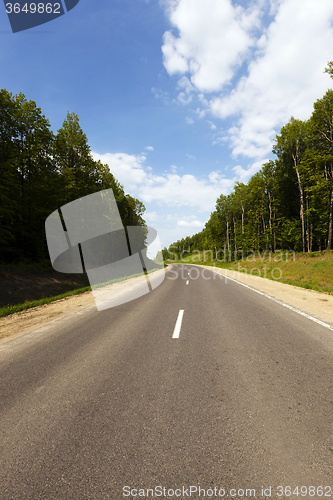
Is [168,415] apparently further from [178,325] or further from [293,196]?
[293,196]

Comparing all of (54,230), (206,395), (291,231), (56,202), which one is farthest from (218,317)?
(291,231)

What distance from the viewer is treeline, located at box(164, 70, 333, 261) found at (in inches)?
906

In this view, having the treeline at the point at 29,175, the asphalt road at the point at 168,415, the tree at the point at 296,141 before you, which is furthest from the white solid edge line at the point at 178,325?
the tree at the point at 296,141

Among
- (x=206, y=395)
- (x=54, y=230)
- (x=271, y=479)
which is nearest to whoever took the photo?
(x=271, y=479)

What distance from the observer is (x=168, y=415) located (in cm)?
269

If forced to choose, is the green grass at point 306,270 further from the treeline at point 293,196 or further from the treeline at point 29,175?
the treeline at point 29,175

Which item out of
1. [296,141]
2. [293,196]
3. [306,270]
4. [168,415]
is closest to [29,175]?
[168,415]

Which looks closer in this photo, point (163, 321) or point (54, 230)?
point (163, 321)

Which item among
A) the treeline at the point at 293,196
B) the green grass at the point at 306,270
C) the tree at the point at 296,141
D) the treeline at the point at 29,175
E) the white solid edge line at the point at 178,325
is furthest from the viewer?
the tree at the point at 296,141

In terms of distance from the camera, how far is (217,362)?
4031 millimetres

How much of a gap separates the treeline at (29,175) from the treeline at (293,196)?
2510 cm

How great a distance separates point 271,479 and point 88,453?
170cm

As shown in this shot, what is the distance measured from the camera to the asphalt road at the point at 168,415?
1.90 meters

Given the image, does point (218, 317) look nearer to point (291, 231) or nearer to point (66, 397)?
point (66, 397)
